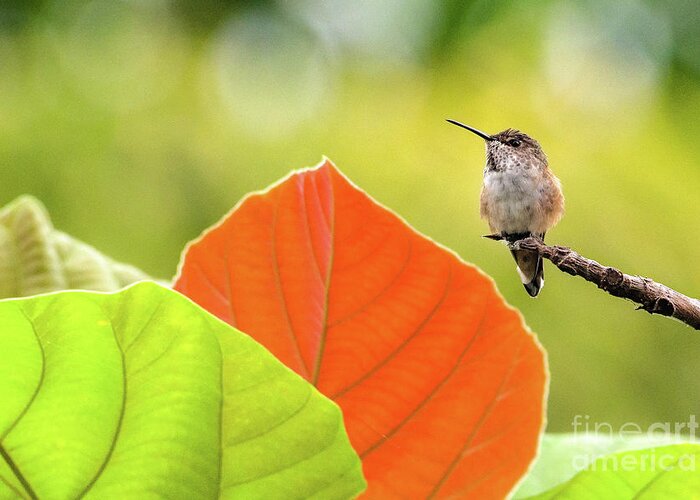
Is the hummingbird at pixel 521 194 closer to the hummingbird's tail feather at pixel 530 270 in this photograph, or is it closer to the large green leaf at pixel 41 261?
the hummingbird's tail feather at pixel 530 270

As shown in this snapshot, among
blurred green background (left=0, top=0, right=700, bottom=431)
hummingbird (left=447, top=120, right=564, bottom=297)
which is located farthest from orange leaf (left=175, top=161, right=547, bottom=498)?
blurred green background (left=0, top=0, right=700, bottom=431)

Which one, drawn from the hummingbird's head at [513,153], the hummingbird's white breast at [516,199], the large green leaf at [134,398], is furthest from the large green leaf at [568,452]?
the hummingbird's head at [513,153]

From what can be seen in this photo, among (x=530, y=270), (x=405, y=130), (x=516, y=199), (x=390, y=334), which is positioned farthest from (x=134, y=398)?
(x=405, y=130)

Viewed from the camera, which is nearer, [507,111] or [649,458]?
[649,458]

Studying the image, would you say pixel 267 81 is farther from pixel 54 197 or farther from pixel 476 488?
pixel 476 488

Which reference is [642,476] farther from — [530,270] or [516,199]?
[516,199]

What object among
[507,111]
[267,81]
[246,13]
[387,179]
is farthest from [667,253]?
[246,13]
